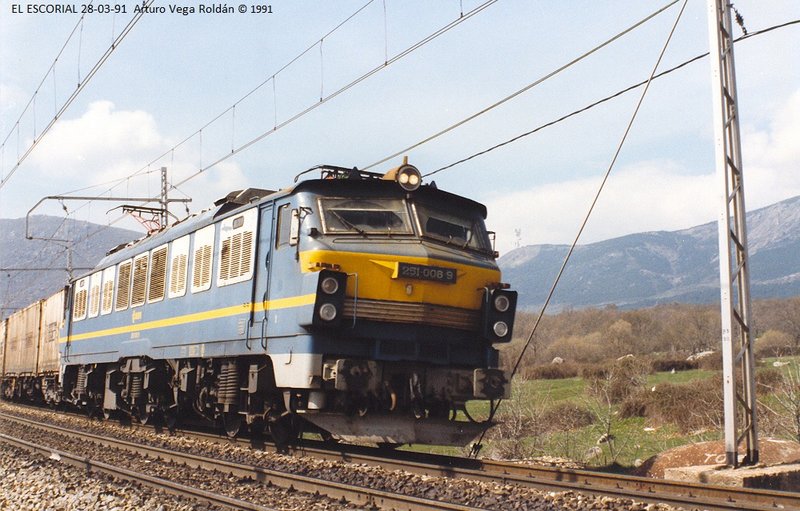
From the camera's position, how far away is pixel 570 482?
28.9 ft

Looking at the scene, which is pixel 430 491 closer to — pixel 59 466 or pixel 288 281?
pixel 288 281

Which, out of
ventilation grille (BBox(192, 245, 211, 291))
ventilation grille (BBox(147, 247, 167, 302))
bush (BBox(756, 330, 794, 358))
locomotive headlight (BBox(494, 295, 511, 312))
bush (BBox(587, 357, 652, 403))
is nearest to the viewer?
locomotive headlight (BBox(494, 295, 511, 312))

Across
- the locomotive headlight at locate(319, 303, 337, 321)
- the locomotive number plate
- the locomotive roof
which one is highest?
the locomotive roof

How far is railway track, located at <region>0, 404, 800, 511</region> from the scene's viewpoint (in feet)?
23.6

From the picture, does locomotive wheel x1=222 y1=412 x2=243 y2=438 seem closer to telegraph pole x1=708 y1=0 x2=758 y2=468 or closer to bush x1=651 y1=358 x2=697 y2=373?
telegraph pole x1=708 y1=0 x2=758 y2=468

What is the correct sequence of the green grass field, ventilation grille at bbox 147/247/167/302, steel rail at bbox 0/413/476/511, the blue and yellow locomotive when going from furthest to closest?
the green grass field → ventilation grille at bbox 147/247/167/302 → the blue and yellow locomotive → steel rail at bbox 0/413/476/511

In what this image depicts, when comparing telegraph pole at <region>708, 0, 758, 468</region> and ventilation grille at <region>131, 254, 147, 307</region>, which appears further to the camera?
ventilation grille at <region>131, 254, 147, 307</region>

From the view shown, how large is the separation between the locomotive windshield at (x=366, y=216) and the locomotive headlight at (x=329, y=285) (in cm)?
84

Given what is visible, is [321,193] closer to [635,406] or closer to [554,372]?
[635,406]

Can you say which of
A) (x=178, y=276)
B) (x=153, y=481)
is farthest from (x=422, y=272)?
(x=178, y=276)

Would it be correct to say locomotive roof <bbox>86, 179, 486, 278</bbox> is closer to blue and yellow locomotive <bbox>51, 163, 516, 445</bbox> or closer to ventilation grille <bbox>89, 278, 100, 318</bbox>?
blue and yellow locomotive <bbox>51, 163, 516, 445</bbox>

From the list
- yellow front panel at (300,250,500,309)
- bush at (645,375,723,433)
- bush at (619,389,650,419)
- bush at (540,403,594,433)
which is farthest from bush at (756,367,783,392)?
yellow front panel at (300,250,500,309)

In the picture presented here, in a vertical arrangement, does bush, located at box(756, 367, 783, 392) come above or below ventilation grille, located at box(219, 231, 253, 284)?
below

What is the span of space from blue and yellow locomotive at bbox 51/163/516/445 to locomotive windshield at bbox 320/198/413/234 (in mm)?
16
